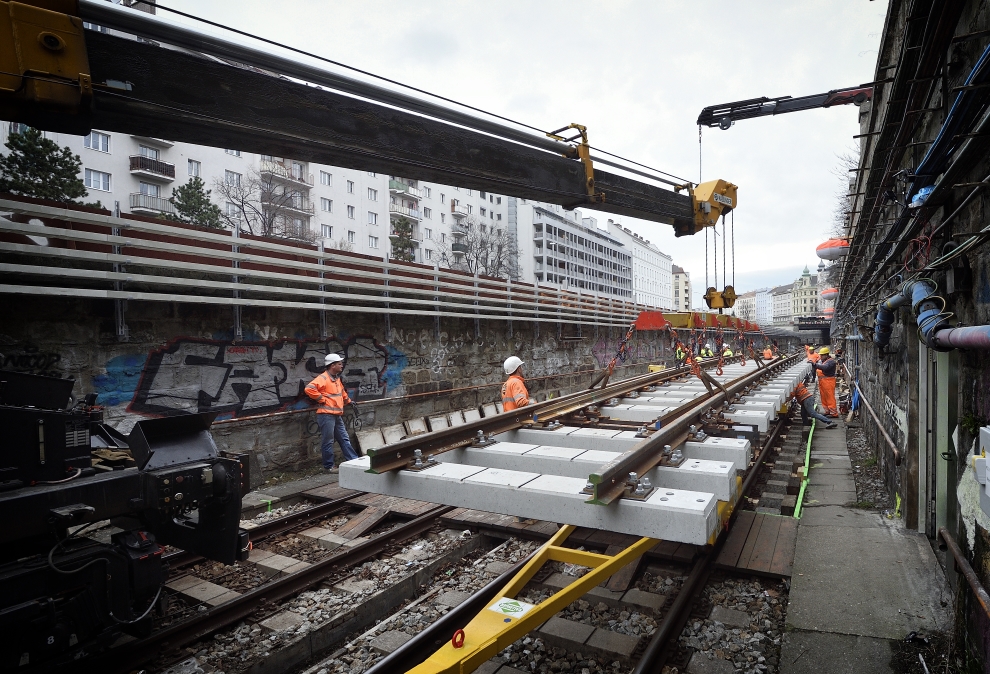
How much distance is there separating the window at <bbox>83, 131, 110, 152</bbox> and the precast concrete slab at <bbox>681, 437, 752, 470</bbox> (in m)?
42.1

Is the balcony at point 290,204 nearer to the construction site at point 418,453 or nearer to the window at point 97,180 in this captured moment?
the window at point 97,180

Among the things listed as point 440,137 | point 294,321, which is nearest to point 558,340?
point 294,321

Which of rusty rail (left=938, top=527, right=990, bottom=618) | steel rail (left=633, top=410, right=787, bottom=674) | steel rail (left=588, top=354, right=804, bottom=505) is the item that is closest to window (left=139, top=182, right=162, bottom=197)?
steel rail (left=588, top=354, right=804, bottom=505)

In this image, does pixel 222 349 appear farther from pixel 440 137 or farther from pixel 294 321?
pixel 440 137

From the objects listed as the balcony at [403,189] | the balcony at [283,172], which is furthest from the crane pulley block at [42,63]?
the balcony at [403,189]

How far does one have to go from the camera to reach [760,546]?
521 centimetres

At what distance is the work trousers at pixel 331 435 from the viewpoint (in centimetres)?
864

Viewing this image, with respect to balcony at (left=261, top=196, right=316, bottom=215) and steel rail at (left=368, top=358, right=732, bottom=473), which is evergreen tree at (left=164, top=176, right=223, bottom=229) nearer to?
balcony at (left=261, top=196, right=316, bottom=215)

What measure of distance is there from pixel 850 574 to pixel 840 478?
3.99m

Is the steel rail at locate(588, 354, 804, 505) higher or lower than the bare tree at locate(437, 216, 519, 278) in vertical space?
lower

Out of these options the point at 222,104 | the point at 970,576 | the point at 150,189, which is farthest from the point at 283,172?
the point at 970,576

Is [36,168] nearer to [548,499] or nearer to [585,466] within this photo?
[585,466]

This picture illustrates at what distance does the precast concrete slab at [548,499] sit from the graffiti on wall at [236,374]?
4.68 metres

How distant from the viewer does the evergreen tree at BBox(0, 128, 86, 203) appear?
2027cm
